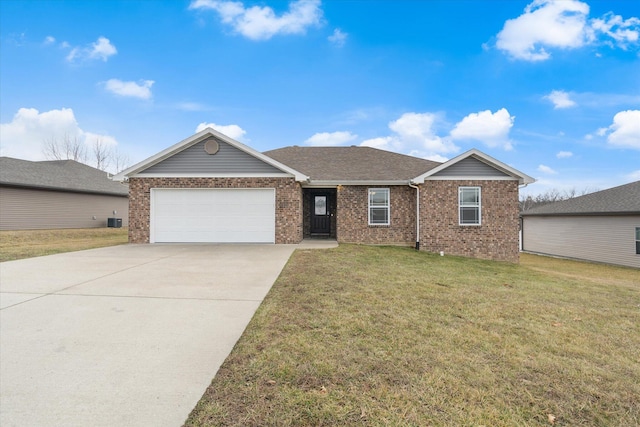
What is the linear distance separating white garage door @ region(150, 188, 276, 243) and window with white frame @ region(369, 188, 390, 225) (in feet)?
13.6

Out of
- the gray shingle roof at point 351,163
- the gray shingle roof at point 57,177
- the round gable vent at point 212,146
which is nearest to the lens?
the round gable vent at point 212,146

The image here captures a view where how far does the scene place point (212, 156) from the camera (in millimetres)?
11742

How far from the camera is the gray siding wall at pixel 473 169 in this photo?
11992mm

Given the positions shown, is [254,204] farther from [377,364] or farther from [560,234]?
[560,234]

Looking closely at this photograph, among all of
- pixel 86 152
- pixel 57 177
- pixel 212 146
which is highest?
pixel 86 152

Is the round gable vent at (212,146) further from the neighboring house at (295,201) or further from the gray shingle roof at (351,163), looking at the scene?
the gray shingle roof at (351,163)

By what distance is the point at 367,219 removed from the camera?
41.3ft

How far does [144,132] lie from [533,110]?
1060 inches

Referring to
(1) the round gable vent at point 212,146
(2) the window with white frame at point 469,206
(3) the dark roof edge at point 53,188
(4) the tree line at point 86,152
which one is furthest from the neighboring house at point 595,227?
(4) the tree line at point 86,152

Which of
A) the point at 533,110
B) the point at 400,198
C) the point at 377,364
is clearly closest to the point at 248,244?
the point at 400,198

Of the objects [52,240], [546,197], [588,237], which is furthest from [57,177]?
[546,197]

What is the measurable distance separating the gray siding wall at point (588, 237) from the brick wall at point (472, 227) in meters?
8.87

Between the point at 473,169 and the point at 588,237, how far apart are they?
11783 millimetres

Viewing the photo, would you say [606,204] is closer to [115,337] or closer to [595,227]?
[595,227]
